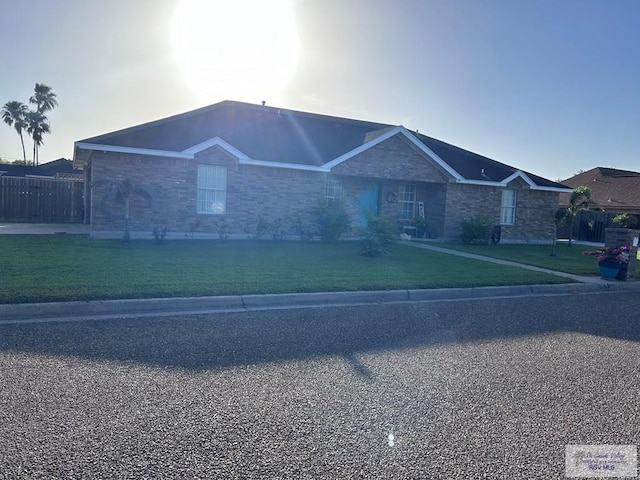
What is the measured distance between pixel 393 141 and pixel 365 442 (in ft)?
58.0

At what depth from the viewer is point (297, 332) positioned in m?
6.40

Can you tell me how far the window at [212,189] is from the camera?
1695 cm

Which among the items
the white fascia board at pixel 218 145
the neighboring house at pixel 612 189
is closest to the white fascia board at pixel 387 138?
the white fascia board at pixel 218 145


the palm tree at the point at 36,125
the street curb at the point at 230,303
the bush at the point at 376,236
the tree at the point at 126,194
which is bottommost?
the street curb at the point at 230,303

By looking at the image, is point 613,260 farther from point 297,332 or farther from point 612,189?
point 612,189

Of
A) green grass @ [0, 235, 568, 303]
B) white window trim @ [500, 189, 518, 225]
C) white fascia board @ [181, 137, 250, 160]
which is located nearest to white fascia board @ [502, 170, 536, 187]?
white window trim @ [500, 189, 518, 225]

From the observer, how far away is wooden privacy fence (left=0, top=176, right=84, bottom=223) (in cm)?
2291

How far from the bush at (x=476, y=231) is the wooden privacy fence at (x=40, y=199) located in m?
18.6

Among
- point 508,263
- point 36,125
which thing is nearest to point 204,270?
point 508,263

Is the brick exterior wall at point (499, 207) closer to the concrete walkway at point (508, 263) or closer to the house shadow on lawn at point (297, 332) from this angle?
the concrete walkway at point (508, 263)

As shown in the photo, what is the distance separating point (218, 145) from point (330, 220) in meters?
4.83

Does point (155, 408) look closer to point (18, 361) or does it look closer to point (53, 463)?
point (53, 463)

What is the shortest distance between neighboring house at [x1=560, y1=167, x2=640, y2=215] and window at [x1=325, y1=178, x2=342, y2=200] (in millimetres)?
19610

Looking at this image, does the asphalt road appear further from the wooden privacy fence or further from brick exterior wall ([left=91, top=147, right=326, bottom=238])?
the wooden privacy fence
